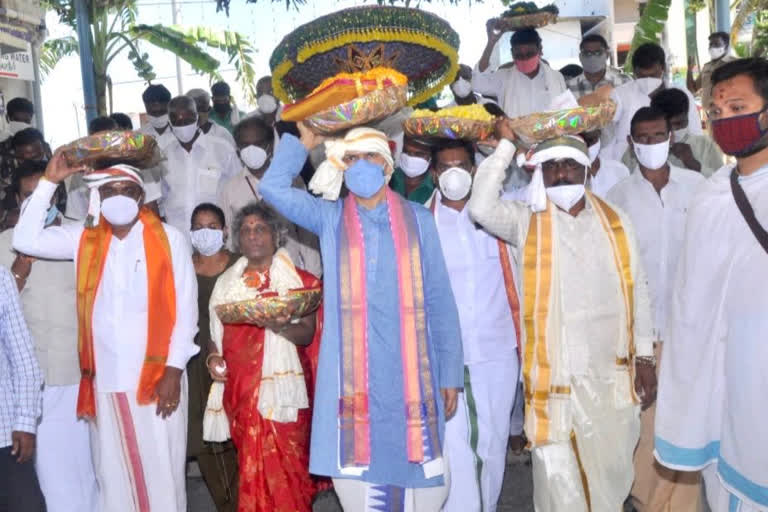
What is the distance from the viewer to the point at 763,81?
3541mm

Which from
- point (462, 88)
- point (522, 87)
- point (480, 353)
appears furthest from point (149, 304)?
point (522, 87)

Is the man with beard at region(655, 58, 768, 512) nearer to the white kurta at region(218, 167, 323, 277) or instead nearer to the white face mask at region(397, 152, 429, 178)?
the white face mask at region(397, 152, 429, 178)

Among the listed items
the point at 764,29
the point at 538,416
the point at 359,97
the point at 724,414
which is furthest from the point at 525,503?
the point at 764,29

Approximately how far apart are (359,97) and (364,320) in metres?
0.97

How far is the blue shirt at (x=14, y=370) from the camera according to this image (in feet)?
13.6

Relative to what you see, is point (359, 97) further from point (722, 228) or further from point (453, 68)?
point (722, 228)

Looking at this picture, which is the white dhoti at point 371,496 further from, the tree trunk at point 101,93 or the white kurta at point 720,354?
the tree trunk at point 101,93

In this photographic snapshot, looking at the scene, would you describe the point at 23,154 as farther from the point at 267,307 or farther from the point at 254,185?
the point at 267,307

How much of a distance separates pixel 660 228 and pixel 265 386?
2452 millimetres

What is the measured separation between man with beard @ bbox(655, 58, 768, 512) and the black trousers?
2876 millimetres

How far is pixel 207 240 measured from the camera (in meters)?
5.58

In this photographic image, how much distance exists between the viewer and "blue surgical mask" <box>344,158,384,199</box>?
400cm

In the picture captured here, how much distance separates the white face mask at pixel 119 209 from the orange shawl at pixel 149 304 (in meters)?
0.11

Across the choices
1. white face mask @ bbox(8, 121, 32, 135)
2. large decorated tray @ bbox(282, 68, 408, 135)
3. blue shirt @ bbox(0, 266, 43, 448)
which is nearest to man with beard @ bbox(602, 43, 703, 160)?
large decorated tray @ bbox(282, 68, 408, 135)
